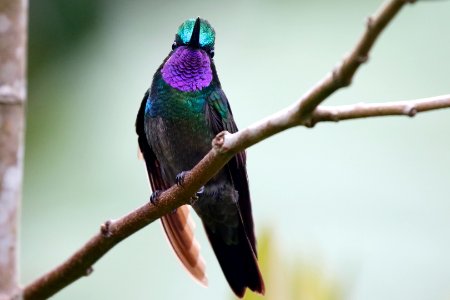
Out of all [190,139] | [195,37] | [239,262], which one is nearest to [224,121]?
[190,139]

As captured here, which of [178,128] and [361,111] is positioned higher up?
[178,128]

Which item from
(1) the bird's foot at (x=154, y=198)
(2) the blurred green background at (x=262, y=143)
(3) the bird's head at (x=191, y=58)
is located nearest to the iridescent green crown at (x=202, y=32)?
(3) the bird's head at (x=191, y=58)

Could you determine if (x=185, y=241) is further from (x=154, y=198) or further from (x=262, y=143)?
(x=262, y=143)

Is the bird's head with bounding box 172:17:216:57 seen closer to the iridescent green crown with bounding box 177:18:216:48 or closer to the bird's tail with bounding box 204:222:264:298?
the iridescent green crown with bounding box 177:18:216:48

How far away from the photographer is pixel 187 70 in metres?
2.71

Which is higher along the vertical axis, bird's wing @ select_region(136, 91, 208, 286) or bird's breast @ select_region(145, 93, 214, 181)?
bird's breast @ select_region(145, 93, 214, 181)

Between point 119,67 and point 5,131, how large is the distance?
3.36 metres

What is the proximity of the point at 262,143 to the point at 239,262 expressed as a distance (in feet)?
4.79

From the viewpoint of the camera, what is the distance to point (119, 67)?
5.38 m

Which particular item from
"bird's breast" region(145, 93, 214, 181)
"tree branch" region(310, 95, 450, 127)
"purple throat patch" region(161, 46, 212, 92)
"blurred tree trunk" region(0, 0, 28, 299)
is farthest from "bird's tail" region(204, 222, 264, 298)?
"tree branch" region(310, 95, 450, 127)

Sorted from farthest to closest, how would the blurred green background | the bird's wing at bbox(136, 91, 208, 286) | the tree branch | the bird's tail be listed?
1. the blurred green background
2. the bird's tail
3. the bird's wing at bbox(136, 91, 208, 286)
4. the tree branch

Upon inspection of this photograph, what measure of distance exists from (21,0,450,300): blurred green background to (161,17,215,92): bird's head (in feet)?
2.87

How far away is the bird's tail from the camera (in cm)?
298

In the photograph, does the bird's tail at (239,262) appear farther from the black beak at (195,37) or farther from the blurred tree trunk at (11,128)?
the blurred tree trunk at (11,128)
